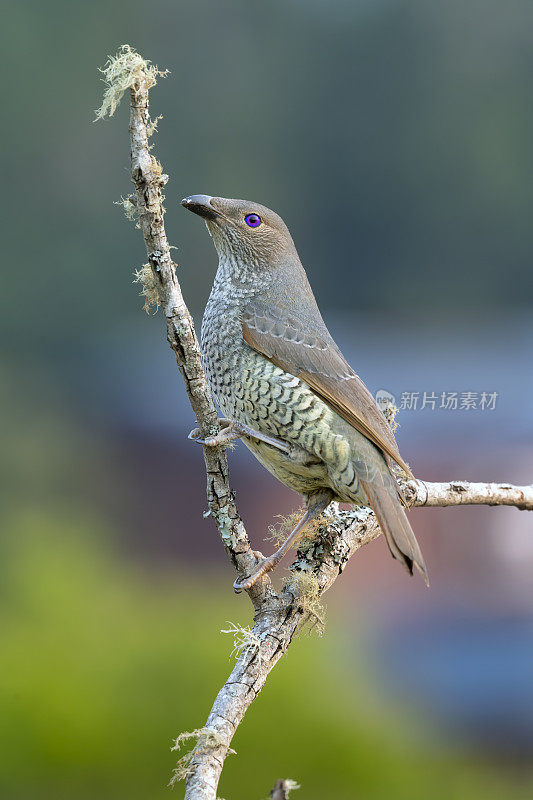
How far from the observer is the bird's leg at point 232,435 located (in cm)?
107

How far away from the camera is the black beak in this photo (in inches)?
48.4

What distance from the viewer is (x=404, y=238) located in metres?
3.45

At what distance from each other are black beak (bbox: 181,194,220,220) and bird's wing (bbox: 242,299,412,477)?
0.55 feet

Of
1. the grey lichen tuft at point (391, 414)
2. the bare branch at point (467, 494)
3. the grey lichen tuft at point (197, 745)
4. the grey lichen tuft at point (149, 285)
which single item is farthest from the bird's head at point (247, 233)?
the grey lichen tuft at point (197, 745)

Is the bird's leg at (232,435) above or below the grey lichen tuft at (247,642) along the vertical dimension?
above

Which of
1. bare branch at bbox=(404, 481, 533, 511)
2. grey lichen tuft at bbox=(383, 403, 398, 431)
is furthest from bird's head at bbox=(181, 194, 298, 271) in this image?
bare branch at bbox=(404, 481, 533, 511)

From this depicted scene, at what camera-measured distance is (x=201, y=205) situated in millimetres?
1240

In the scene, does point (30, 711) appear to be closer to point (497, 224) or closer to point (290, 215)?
point (290, 215)

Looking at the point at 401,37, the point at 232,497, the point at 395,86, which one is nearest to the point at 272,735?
the point at 232,497

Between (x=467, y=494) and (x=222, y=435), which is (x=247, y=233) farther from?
(x=467, y=494)

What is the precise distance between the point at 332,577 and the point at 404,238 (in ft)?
8.01

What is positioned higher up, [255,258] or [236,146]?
[236,146]

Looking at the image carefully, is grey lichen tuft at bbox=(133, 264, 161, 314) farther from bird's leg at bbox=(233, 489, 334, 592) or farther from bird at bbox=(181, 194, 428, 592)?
bird's leg at bbox=(233, 489, 334, 592)

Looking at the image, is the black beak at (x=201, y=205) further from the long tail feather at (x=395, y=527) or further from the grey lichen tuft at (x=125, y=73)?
the long tail feather at (x=395, y=527)
